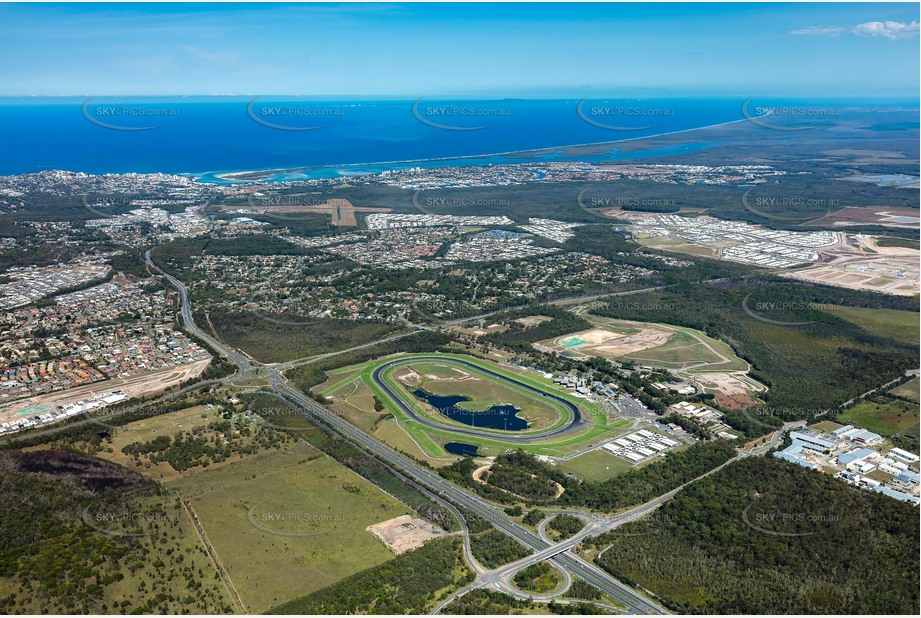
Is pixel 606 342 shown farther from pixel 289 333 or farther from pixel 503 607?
pixel 503 607

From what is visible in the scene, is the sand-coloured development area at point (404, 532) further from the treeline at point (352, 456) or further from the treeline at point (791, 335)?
the treeline at point (791, 335)

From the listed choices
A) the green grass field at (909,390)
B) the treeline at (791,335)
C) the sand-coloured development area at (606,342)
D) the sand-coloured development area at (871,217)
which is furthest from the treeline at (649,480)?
the sand-coloured development area at (871,217)

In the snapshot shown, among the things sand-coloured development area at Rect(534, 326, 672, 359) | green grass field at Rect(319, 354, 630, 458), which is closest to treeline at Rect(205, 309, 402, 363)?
green grass field at Rect(319, 354, 630, 458)

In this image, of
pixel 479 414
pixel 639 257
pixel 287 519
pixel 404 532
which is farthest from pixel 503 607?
pixel 639 257

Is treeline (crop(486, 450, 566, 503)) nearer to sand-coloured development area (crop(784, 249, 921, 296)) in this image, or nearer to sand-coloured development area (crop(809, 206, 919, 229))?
sand-coloured development area (crop(784, 249, 921, 296))

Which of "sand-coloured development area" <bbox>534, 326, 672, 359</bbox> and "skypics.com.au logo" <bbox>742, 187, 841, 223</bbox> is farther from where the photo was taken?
"skypics.com.au logo" <bbox>742, 187, 841, 223</bbox>

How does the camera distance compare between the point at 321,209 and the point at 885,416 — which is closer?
the point at 885,416
